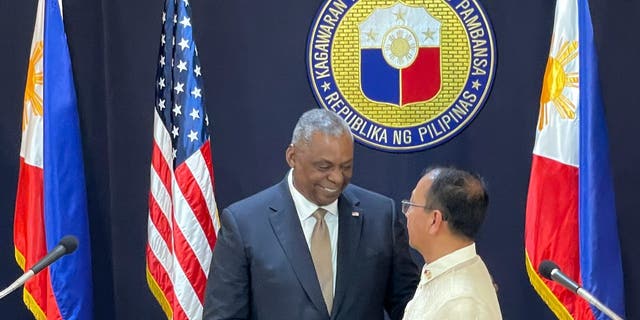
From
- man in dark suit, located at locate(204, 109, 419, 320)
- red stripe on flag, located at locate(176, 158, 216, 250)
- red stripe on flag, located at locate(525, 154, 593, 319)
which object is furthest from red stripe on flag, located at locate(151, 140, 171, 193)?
red stripe on flag, located at locate(525, 154, 593, 319)

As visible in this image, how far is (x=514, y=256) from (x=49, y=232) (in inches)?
85.7

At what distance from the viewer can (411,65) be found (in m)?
4.76

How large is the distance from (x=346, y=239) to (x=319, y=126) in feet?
1.34

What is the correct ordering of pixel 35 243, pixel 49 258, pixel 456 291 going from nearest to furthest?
pixel 456 291 → pixel 49 258 → pixel 35 243

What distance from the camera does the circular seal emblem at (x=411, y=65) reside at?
4.74 m

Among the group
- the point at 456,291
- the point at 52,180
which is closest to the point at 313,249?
the point at 456,291

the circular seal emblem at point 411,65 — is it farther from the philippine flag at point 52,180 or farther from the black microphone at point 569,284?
the black microphone at point 569,284

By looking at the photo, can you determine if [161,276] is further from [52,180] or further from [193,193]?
[52,180]

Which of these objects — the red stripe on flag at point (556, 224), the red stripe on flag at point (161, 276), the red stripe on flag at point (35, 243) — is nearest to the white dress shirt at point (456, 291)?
the red stripe on flag at point (556, 224)

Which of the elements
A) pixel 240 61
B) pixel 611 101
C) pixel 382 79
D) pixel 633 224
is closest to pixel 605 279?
pixel 633 224

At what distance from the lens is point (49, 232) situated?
4430mm

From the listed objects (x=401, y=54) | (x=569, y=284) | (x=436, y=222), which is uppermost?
(x=401, y=54)

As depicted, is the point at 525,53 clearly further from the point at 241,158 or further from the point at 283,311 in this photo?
the point at 283,311

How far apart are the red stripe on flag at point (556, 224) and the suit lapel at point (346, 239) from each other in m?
1.01
